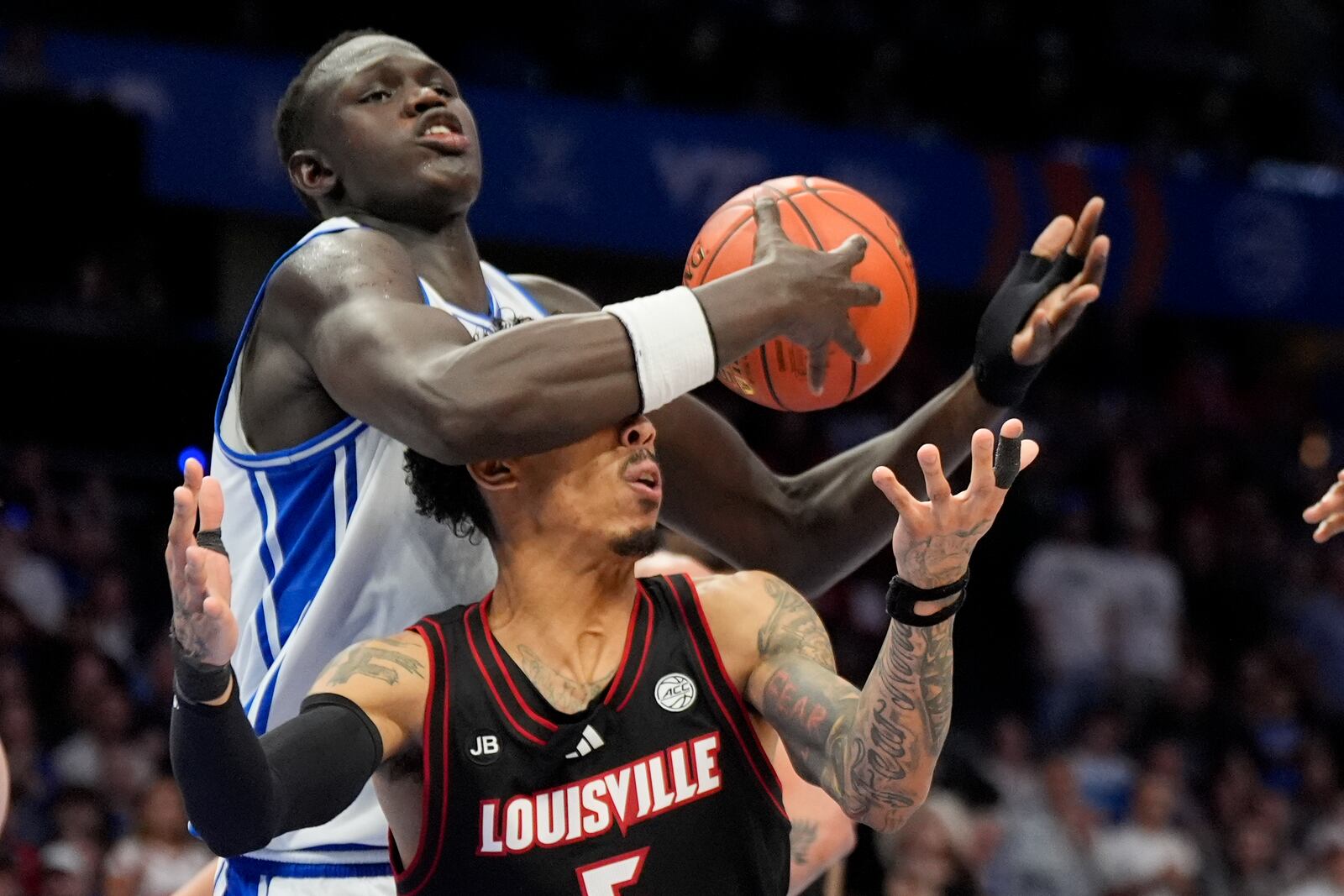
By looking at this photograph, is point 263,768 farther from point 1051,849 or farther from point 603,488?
point 1051,849

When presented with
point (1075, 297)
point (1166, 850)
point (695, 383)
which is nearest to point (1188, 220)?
point (1166, 850)

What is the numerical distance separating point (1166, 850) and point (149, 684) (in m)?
5.09

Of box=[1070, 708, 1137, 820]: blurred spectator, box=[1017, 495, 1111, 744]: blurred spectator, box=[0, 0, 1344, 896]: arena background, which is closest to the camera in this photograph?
box=[0, 0, 1344, 896]: arena background

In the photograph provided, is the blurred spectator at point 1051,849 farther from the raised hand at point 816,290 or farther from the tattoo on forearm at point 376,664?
the tattoo on forearm at point 376,664

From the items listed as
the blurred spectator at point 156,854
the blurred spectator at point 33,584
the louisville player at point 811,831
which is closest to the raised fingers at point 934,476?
the louisville player at point 811,831

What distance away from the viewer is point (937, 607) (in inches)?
100.0

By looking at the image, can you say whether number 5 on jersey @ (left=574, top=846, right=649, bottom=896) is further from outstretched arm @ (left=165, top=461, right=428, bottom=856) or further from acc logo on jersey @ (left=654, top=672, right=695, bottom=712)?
Answer: outstretched arm @ (left=165, top=461, right=428, bottom=856)

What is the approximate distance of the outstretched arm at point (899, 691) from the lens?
8.16 ft

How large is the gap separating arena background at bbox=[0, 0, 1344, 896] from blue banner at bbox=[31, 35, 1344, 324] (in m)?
0.02

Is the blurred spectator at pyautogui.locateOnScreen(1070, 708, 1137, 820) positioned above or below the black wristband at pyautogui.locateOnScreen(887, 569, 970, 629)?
below

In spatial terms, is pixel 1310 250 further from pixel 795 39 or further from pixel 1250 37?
pixel 795 39

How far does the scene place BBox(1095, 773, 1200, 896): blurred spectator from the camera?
30.9ft

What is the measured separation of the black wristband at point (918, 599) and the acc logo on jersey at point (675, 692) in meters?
0.45

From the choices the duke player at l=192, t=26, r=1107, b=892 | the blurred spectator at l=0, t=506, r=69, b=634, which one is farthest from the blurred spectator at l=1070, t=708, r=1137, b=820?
the duke player at l=192, t=26, r=1107, b=892
